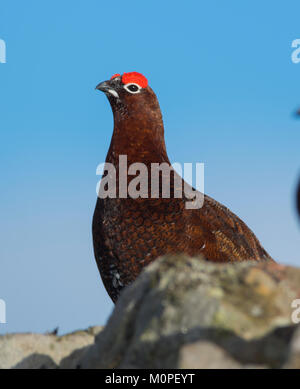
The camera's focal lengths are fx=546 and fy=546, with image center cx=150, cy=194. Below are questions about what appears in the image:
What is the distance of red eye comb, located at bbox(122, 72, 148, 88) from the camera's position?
8766 mm

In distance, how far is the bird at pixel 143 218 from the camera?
7367mm

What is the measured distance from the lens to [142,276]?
4.20m

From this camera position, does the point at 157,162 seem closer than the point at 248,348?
No

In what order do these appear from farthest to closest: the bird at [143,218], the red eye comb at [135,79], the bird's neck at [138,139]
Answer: the red eye comb at [135,79]
the bird's neck at [138,139]
the bird at [143,218]

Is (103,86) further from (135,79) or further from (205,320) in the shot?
(205,320)

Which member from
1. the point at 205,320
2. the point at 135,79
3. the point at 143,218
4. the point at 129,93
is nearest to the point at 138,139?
the point at 129,93

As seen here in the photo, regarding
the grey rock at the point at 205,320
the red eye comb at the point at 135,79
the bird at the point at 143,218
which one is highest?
the red eye comb at the point at 135,79

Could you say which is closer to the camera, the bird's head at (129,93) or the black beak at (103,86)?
the bird's head at (129,93)

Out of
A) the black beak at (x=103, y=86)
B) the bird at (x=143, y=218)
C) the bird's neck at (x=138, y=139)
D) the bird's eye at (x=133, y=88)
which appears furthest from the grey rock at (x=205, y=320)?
the black beak at (x=103, y=86)

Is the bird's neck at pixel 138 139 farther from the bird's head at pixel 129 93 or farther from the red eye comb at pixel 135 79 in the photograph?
the red eye comb at pixel 135 79

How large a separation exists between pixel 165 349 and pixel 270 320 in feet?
2.30

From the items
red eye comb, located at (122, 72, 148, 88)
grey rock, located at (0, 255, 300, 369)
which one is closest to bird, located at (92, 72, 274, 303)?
red eye comb, located at (122, 72, 148, 88)

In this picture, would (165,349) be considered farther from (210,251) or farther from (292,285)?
(210,251)
